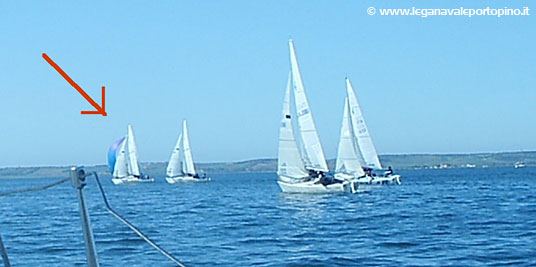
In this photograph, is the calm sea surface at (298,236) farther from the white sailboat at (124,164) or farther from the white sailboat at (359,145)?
the white sailboat at (124,164)

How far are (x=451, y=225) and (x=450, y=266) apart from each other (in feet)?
29.8

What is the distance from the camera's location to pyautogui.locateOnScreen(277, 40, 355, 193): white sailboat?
4150 cm

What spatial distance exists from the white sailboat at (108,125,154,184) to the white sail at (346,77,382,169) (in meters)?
27.7

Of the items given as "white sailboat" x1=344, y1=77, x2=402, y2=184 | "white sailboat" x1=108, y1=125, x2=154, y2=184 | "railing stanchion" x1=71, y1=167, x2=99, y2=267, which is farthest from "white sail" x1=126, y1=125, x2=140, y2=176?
"railing stanchion" x1=71, y1=167, x2=99, y2=267

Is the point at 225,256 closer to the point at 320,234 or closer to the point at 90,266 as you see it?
the point at 320,234

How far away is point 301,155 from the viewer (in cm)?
4319

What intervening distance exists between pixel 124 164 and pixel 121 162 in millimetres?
980

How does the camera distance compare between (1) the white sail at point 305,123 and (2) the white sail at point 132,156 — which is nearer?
(1) the white sail at point 305,123

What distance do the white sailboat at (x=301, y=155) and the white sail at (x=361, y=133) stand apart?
14.9m

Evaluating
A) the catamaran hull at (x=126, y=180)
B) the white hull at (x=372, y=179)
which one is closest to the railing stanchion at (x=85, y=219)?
the white hull at (x=372, y=179)

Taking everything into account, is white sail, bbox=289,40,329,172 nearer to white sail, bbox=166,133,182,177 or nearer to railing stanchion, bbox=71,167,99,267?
railing stanchion, bbox=71,167,99,267

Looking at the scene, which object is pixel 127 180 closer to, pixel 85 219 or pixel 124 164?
pixel 124 164

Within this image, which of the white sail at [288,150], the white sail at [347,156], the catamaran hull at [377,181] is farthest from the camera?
the catamaran hull at [377,181]

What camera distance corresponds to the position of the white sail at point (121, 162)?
8100cm
